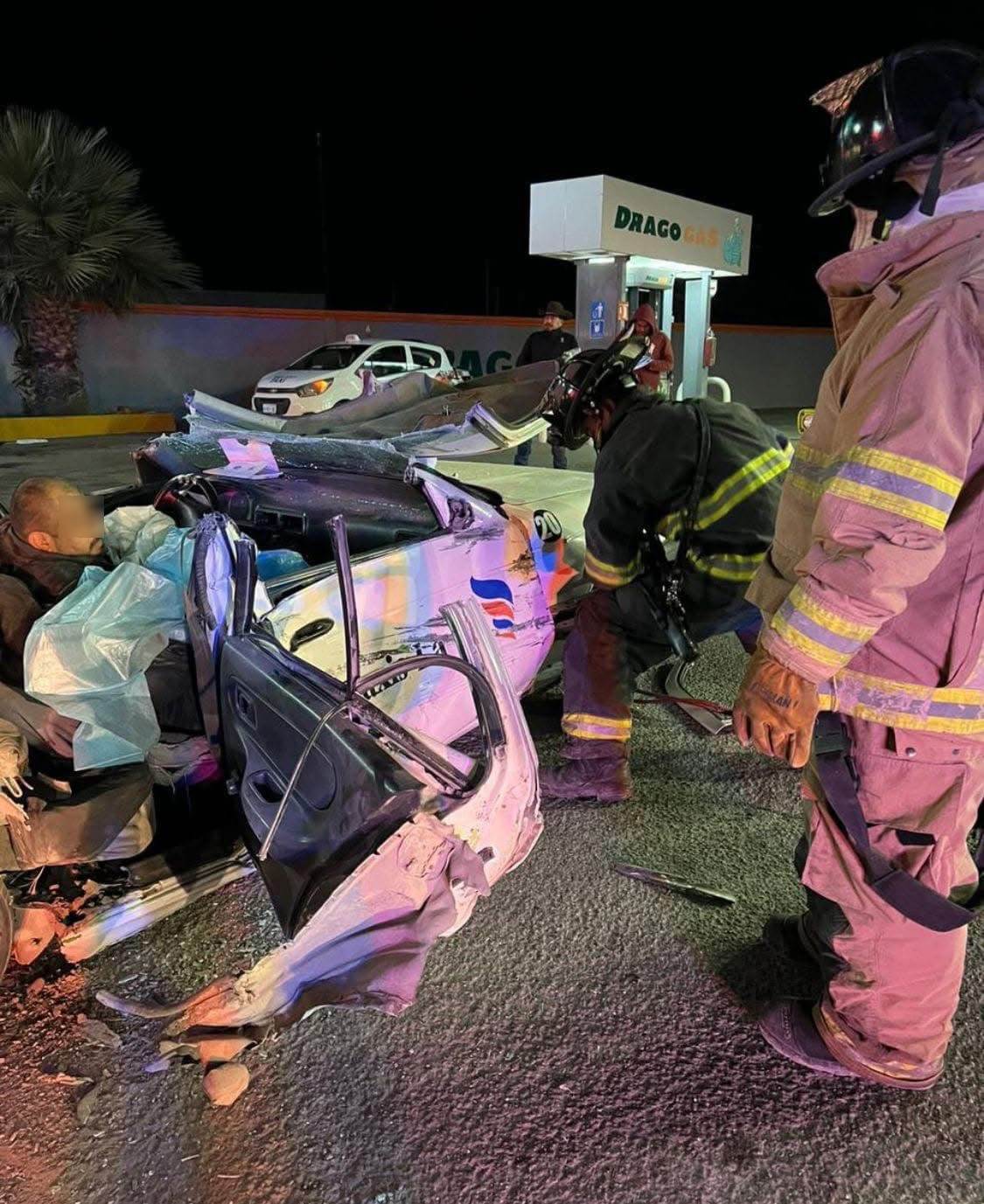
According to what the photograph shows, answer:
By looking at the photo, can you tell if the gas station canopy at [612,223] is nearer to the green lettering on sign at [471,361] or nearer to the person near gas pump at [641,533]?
the person near gas pump at [641,533]

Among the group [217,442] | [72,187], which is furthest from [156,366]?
[217,442]

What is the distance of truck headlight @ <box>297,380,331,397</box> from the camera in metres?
12.5

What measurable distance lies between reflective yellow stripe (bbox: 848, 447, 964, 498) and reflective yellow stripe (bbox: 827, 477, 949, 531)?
0.12ft

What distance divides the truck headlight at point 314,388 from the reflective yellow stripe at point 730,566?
1036 cm

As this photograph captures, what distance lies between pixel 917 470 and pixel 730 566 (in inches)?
63.7

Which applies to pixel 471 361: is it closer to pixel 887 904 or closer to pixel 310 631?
pixel 310 631

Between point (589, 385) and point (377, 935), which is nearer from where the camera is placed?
point (377, 935)

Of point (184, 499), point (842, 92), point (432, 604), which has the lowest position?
point (432, 604)

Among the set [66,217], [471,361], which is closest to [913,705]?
[66,217]

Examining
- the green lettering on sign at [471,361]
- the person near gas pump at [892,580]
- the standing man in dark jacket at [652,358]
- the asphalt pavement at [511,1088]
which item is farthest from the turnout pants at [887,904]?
the green lettering on sign at [471,361]

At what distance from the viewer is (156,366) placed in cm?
1578

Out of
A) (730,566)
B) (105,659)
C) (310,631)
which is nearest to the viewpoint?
(105,659)

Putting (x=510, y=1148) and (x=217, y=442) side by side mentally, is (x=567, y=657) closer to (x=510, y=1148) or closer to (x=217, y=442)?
(x=217, y=442)

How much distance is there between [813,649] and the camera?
5.29 ft
